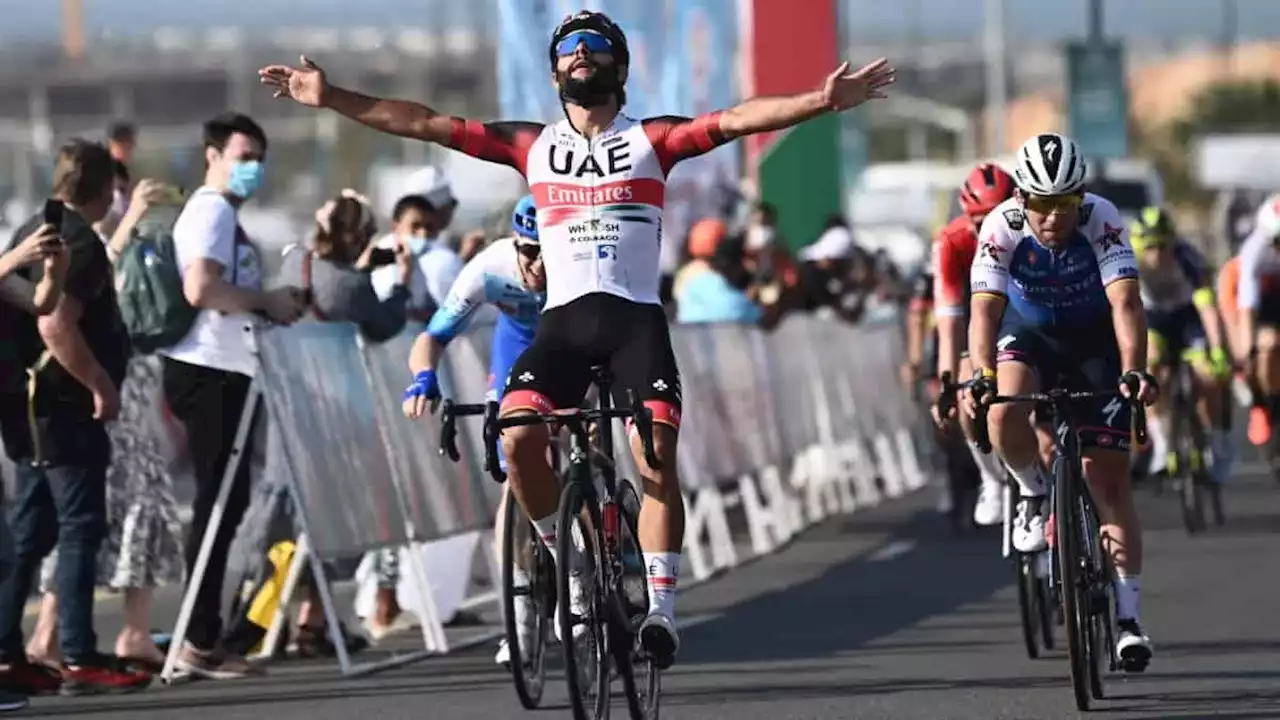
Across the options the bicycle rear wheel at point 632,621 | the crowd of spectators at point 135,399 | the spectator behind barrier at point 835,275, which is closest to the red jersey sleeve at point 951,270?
the crowd of spectators at point 135,399

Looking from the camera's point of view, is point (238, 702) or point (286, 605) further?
point (286, 605)

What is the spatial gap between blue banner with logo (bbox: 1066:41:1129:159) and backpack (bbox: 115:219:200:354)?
3819 centimetres

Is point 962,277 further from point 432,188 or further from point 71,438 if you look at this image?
point 71,438

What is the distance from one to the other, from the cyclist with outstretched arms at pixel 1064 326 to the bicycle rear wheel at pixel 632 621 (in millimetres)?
1530

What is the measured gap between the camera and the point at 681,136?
9711 mm

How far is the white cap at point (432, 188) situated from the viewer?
14.7 metres

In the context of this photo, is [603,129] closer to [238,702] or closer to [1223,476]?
[238,702]

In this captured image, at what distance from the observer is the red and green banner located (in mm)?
31281

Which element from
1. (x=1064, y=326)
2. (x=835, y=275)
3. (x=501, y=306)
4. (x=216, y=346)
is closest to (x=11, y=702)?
(x=216, y=346)

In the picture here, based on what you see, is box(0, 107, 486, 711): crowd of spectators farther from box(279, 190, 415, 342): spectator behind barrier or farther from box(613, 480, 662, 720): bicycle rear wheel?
box(613, 480, 662, 720): bicycle rear wheel

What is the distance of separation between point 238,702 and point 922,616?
389 centimetres

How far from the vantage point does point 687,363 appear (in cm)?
1781

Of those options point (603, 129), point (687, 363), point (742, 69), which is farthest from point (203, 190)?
point (742, 69)

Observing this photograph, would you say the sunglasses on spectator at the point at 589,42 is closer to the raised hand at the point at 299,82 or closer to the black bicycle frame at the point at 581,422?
the raised hand at the point at 299,82
